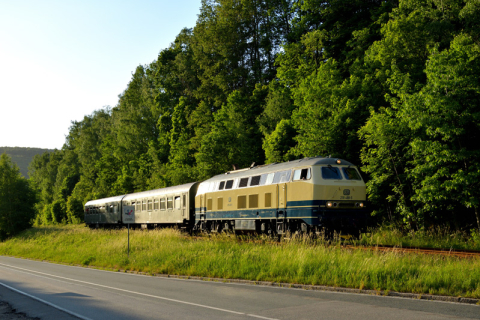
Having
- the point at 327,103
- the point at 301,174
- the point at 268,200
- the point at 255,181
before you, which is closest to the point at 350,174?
the point at 301,174

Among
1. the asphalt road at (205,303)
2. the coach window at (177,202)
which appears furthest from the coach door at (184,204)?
the asphalt road at (205,303)

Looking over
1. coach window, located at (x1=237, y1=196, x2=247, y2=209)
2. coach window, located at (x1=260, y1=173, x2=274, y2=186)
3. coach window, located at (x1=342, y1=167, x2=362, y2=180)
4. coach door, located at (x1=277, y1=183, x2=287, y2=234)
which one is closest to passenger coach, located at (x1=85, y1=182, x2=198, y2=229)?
coach window, located at (x1=237, y1=196, x2=247, y2=209)

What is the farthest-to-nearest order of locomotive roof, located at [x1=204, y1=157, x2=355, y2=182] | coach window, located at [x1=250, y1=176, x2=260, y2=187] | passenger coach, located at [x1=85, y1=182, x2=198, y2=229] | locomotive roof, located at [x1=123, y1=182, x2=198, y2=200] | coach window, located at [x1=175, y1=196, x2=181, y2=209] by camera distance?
coach window, located at [x1=175, y1=196, x2=181, y2=209]
locomotive roof, located at [x1=123, y1=182, x2=198, y2=200]
passenger coach, located at [x1=85, y1=182, x2=198, y2=229]
coach window, located at [x1=250, y1=176, x2=260, y2=187]
locomotive roof, located at [x1=204, y1=157, x2=355, y2=182]

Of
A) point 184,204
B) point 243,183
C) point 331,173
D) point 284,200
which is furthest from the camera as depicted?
point 184,204

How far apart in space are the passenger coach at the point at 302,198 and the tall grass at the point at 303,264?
141cm

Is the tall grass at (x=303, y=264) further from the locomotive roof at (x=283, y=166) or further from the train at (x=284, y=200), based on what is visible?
the locomotive roof at (x=283, y=166)

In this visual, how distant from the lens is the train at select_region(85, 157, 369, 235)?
18281 mm

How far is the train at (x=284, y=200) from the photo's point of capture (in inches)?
720

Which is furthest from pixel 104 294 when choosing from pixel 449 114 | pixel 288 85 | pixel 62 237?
pixel 288 85

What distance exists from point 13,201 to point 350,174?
5482cm

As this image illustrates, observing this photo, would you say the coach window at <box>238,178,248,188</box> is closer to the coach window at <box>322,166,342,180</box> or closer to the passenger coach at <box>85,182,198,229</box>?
the coach window at <box>322,166,342,180</box>

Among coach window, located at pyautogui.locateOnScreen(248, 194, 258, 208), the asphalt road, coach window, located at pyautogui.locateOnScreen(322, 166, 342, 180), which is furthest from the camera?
coach window, located at pyautogui.locateOnScreen(248, 194, 258, 208)

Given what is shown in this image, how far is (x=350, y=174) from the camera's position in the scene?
1931cm

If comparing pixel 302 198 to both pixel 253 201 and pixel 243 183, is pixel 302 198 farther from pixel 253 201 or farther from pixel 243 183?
pixel 243 183
